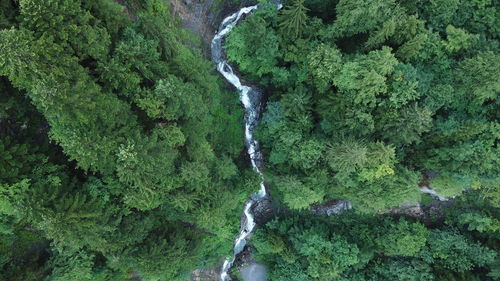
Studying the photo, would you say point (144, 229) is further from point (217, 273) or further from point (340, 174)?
point (340, 174)

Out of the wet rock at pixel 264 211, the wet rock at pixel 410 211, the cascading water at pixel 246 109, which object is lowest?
the wet rock at pixel 410 211

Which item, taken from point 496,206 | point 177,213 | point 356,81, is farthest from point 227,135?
point 496,206

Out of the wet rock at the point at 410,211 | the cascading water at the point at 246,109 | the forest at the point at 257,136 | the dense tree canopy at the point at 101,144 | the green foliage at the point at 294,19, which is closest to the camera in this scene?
the dense tree canopy at the point at 101,144

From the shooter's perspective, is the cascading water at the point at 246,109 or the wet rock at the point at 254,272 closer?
the cascading water at the point at 246,109

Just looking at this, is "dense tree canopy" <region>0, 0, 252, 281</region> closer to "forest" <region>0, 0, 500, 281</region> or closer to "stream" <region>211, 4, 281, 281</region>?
"forest" <region>0, 0, 500, 281</region>

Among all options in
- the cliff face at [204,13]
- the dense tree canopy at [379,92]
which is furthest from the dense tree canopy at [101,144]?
the dense tree canopy at [379,92]

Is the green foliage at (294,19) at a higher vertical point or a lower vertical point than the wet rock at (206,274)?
higher

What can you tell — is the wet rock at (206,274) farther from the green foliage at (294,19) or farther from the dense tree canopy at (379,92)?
the green foliage at (294,19)
